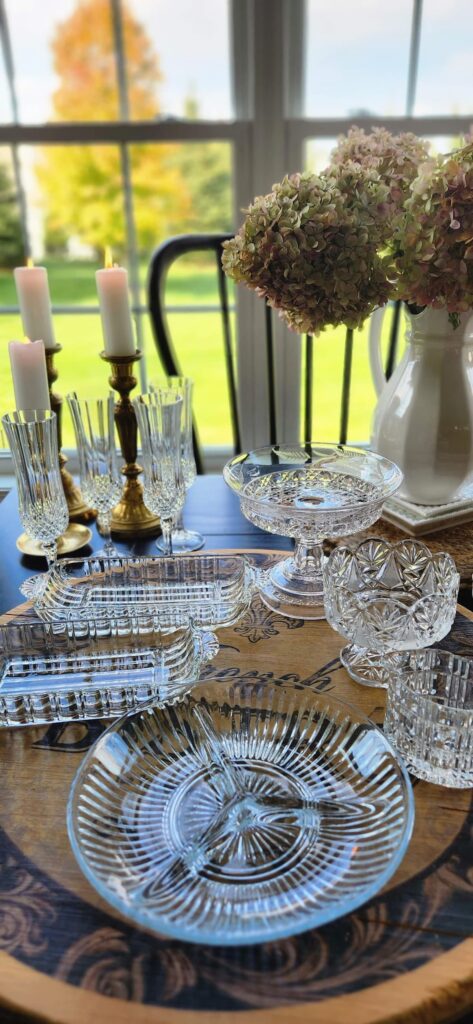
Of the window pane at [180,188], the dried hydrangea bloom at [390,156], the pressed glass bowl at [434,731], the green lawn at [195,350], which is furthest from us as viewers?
the green lawn at [195,350]

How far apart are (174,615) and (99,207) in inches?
59.3

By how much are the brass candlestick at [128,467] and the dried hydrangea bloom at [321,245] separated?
0.27 m

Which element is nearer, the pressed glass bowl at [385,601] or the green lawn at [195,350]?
the pressed glass bowl at [385,601]

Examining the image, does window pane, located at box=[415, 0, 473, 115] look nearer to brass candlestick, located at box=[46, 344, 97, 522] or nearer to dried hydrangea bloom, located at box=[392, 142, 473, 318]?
dried hydrangea bloom, located at box=[392, 142, 473, 318]

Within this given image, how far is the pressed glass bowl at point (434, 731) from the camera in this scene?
60cm

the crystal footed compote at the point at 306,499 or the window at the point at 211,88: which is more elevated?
the window at the point at 211,88

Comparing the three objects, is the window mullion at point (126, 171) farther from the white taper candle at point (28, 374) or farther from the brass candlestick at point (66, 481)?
the white taper candle at point (28, 374)

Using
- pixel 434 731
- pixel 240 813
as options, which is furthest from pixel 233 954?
pixel 434 731

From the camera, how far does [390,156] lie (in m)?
0.98

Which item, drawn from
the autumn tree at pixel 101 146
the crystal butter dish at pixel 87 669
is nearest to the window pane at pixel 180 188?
the autumn tree at pixel 101 146

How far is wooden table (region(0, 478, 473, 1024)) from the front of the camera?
458mm

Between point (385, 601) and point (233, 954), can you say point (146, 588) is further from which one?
point (233, 954)

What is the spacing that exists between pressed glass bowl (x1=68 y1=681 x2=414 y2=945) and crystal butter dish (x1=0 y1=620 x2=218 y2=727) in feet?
0.14

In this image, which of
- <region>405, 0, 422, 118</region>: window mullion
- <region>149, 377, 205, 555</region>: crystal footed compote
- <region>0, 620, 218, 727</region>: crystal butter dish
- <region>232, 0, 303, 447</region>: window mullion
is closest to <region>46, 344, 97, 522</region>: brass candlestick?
<region>149, 377, 205, 555</region>: crystal footed compote
